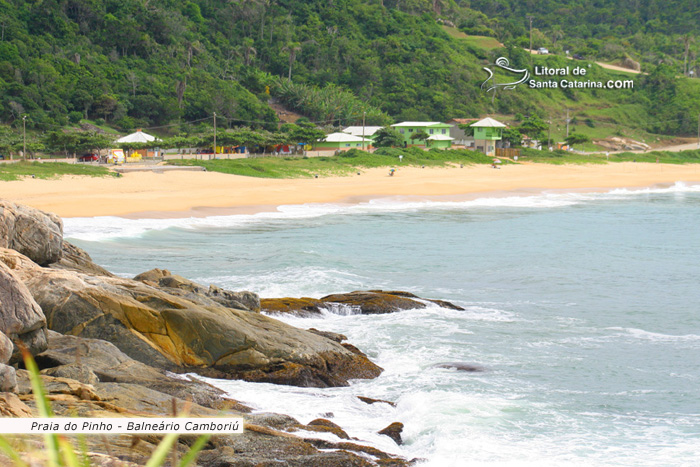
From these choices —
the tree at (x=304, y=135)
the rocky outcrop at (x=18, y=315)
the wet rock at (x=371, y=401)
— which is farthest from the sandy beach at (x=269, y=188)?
the wet rock at (x=371, y=401)

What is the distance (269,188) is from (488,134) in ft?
123

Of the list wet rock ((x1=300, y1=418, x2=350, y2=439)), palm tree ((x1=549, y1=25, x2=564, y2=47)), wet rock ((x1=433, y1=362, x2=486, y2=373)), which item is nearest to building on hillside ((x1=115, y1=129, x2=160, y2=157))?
wet rock ((x1=433, y1=362, x2=486, y2=373))

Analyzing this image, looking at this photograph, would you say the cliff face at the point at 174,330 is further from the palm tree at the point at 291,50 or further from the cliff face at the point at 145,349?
the palm tree at the point at 291,50

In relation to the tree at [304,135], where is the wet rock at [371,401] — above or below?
below

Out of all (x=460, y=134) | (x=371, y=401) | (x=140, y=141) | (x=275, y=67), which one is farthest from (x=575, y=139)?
(x=371, y=401)

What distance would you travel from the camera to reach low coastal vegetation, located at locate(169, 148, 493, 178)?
169 ft

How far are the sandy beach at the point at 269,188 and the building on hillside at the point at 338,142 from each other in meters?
8.90

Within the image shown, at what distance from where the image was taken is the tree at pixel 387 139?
70438 millimetres

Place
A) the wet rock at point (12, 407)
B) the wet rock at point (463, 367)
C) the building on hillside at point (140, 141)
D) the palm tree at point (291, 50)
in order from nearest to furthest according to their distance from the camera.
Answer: the wet rock at point (12, 407) < the wet rock at point (463, 367) < the building on hillside at point (140, 141) < the palm tree at point (291, 50)

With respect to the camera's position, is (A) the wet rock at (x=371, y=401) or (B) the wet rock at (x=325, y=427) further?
(A) the wet rock at (x=371, y=401)

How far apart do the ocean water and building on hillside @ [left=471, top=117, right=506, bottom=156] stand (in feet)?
132

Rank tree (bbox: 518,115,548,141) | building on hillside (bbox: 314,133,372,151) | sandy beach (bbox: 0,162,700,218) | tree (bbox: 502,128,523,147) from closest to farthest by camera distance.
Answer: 1. sandy beach (bbox: 0,162,700,218)
2. building on hillside (bbox: 314,133,372,151)
3. tree (bbox: 502,128,523,147)
4. tree (bbox: 518,115,548,141)

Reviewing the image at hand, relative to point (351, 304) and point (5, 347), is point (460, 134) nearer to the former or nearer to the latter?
point (351, 304)

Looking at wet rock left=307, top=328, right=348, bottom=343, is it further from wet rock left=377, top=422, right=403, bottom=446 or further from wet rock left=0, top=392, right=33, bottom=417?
wet rock left=0, top=392, right=33, bottom=417
